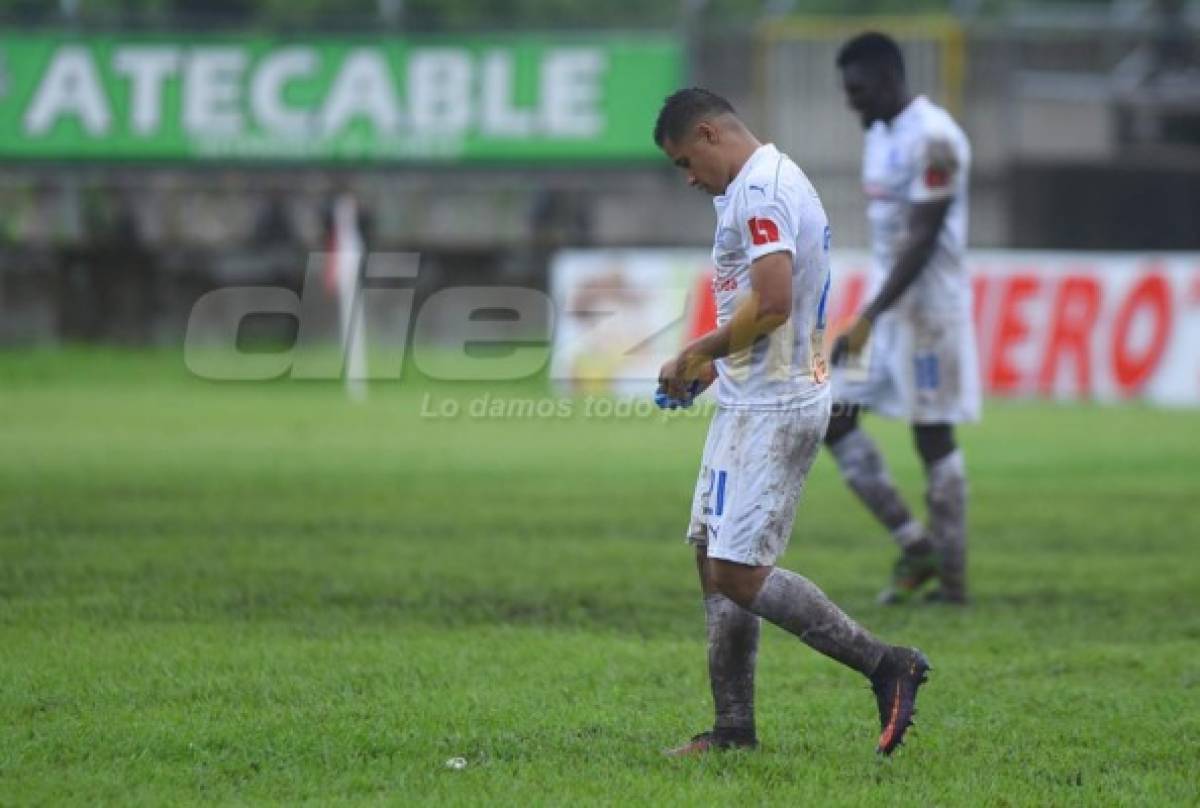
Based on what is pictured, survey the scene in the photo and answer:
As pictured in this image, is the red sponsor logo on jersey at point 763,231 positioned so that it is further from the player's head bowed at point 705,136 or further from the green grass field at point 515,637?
the green grass field at point 515,637

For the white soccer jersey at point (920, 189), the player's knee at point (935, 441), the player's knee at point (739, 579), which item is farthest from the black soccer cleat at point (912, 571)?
the player's knee at point (739, 579)

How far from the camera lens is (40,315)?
30438mm

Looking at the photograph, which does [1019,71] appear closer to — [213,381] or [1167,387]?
[1167,387]

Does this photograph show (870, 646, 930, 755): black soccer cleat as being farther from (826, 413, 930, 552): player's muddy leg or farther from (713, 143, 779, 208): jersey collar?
(826, 413, 930, 552): player's muddy leg

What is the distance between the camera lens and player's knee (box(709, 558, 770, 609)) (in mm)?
6586

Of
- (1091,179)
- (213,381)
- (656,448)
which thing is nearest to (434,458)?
(656,448)

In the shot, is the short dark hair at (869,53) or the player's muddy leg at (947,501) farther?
the player's muddy leg at (947,501)

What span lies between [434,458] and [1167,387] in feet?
31.9

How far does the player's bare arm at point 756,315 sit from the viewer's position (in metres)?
6.34

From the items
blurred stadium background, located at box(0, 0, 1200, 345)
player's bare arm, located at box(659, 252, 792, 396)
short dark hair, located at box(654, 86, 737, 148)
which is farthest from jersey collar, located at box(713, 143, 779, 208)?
blurred stadium background, located at box(0, 0, 1200, 345)

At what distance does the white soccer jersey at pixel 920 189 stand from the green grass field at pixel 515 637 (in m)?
1.58

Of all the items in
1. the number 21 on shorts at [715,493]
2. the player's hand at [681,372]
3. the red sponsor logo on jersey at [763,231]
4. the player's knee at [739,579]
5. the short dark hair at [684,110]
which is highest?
the short dark hair at [684,110]

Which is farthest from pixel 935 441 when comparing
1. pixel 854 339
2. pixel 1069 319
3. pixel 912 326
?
pixel 1069 319

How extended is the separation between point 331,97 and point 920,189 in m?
20.6
